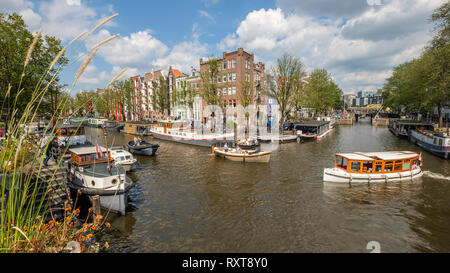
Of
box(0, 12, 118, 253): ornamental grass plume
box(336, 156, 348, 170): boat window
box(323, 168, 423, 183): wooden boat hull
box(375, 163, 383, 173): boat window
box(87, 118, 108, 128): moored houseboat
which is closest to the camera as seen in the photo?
box(0, 12, 118, 253): ornamental grass plume

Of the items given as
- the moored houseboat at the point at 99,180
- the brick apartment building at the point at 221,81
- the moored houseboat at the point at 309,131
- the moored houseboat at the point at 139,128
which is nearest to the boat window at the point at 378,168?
the moored houseboat at the point at 99,180

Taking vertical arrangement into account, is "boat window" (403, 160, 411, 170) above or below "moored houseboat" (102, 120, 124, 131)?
below

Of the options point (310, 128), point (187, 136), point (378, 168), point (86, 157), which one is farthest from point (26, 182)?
point (310, 128)

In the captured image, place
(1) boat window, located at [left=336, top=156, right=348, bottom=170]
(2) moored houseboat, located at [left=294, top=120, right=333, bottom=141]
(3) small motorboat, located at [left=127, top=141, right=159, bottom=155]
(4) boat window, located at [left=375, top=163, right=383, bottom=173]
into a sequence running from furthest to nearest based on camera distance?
(2) moored houseboat, located at [left=294, top=120, right=333, bottom=141] < (3) small motorboat, located at [left=127, top=141, right=159, bottom=155] < (1) boat window, located at [left=336, top=156, right=348, bottom=170] < (4) boat window, located at [left=375, top=163, right=383, bottom=173]

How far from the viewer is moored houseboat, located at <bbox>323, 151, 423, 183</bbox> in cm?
1805

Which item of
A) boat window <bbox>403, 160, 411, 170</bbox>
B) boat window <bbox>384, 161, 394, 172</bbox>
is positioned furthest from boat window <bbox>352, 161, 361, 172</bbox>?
boat window <bbox>403, 160, 411, 170</bbox>

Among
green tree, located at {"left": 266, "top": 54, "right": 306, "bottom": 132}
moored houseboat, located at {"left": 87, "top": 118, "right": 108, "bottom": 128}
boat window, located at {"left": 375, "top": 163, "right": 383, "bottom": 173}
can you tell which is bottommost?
boat window, located at {"left": 375, "top": 163, "right": 383, "bottom": 173}

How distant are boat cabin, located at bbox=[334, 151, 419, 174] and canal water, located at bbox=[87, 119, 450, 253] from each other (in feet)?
4.30

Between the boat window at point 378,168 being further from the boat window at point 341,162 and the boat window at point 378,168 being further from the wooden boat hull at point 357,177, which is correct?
the boat window at point 341,162

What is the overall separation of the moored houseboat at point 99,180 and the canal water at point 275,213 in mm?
1043

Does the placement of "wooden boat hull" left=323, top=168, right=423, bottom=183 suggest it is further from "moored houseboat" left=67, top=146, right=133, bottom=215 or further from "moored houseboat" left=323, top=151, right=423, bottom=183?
"moored houseboat" left=67, top=146, right=133, bottom=215

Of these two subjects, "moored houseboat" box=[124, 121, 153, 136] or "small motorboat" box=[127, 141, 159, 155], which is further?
"moored houseboat" box=[124, 121, 153, 136]
